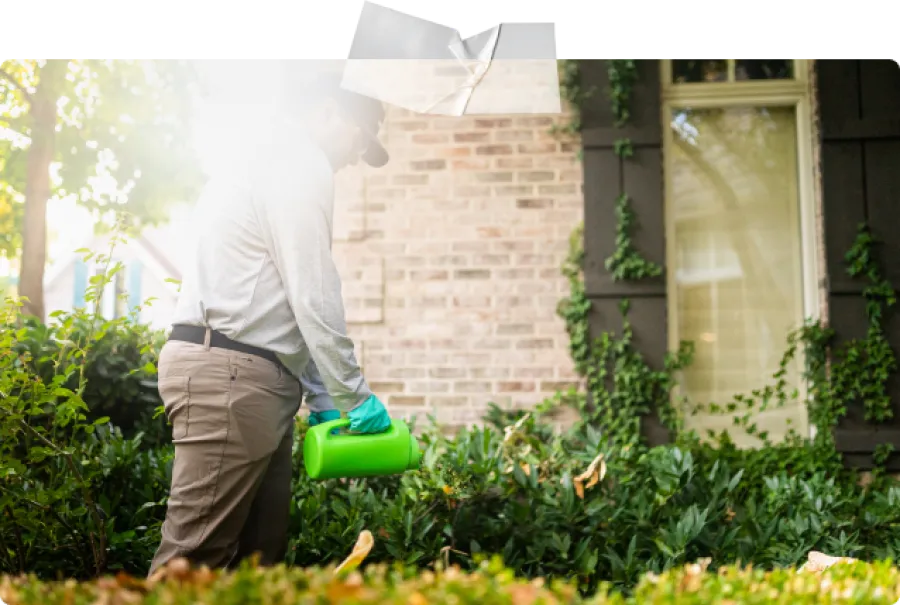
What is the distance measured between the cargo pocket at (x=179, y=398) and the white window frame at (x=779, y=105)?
2.85 m

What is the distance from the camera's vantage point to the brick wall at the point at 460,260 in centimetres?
418

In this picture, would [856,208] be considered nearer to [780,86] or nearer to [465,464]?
[780,86]

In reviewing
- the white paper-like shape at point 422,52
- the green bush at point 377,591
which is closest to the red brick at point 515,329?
the white paper-like shape at point 422,52

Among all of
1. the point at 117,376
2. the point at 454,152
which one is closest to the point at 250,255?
the point at 117,376

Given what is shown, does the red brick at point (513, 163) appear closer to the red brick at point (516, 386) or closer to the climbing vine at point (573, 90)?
the climbing vine at point (573, 90)

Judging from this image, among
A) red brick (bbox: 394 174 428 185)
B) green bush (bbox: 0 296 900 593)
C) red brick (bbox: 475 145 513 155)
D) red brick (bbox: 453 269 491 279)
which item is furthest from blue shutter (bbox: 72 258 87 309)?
red brick (bbox: 475 145 513 155)

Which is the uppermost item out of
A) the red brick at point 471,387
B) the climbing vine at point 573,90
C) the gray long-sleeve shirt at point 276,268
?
the climbing vine at point 573,90

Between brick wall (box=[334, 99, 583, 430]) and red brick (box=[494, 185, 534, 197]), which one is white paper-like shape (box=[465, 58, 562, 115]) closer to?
brick wall (box=[334, 99, 583, 430])

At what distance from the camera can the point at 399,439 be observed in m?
2.24

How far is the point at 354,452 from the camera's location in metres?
2.19

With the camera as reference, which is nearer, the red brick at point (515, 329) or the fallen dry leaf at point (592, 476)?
the fallen dry leaf at point (592, 476)

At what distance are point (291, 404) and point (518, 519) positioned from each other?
1.05 metres

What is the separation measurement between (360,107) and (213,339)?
82 cm

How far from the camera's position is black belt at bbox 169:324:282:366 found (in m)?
2.10
